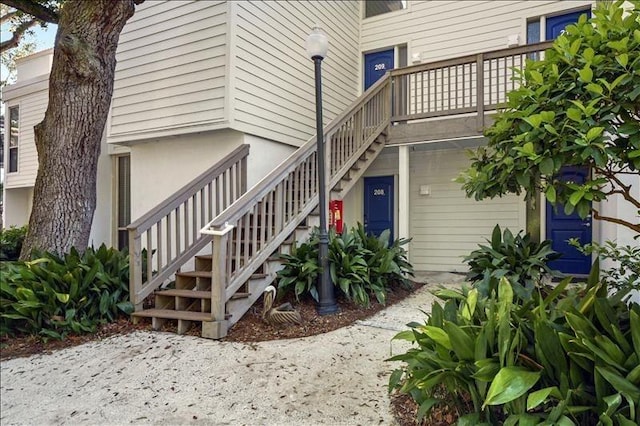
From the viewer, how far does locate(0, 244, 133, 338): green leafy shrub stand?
4.31 metres

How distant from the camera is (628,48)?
2.00 meters

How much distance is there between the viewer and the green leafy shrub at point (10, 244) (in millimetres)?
8102

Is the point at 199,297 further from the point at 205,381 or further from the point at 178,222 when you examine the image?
the point at 205,381

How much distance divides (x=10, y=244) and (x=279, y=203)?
6739 millimetres

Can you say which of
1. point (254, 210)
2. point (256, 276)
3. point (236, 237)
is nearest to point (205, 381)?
point (256, 276)

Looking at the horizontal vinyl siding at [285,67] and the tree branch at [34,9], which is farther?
the tree branch at [34,9]

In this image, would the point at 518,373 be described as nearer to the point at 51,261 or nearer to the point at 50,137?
the point at 51,261

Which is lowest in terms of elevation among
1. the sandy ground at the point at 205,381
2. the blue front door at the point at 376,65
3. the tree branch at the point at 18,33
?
the sandy ground at the point at 205,381

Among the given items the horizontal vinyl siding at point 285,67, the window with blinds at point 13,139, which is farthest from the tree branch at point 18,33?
the horizontal vinyl siding at point 285,67

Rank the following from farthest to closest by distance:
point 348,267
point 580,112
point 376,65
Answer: point 376,65 < point 348,267 < point 580,112

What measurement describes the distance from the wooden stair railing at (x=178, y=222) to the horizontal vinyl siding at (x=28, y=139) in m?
7.54

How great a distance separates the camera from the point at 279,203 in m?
A: 4.87

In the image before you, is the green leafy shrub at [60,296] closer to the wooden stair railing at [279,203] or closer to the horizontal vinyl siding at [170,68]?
the wooden stair railing at [279,203]

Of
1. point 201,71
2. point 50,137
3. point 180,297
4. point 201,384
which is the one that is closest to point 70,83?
point 50,137
